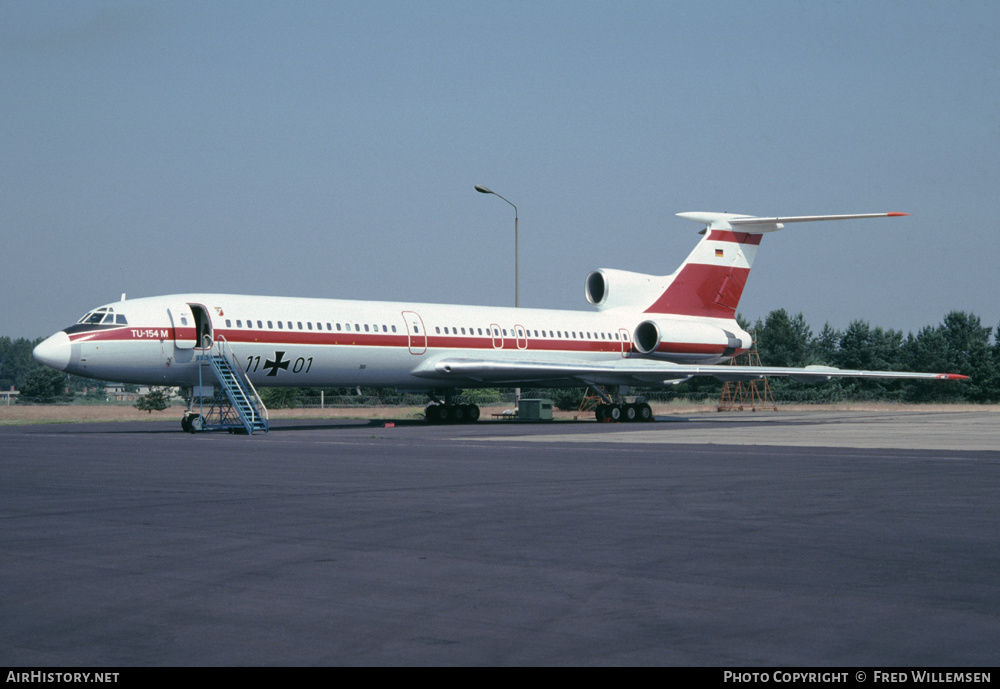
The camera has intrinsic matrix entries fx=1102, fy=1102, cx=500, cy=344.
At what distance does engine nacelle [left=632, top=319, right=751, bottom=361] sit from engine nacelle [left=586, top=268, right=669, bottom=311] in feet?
4.36

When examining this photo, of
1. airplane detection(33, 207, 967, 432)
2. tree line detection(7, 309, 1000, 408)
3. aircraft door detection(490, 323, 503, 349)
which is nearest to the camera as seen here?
airplane detection(33, 207, 967, 432)

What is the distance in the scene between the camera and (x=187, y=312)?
1238 inches

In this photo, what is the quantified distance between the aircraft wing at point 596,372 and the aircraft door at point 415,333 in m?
0.70

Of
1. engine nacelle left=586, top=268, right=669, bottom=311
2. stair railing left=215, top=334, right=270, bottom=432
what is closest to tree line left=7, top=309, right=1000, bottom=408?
engine nacelle left=586, top=268, right=669, bottom=311

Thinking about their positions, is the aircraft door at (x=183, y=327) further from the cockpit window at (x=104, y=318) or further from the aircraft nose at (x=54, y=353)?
the aircraft nose at (x=54, y=353)

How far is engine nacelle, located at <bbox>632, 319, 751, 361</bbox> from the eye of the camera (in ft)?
135

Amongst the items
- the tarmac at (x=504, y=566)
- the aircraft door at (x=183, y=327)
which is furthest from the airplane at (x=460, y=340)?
the tarmac at (x=504, y=566)

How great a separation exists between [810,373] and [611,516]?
27.2 metres

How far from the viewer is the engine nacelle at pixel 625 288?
4322cm

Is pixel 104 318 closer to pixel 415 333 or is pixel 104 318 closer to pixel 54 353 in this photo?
pixel 54 353

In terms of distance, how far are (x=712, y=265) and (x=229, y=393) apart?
20857 mm

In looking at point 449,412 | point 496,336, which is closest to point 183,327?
point 449,412

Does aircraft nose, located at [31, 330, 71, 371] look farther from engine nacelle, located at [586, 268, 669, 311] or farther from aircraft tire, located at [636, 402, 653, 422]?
engine nacelle, located at [586, 268, 669, 311]

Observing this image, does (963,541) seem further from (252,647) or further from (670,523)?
(252,647)
